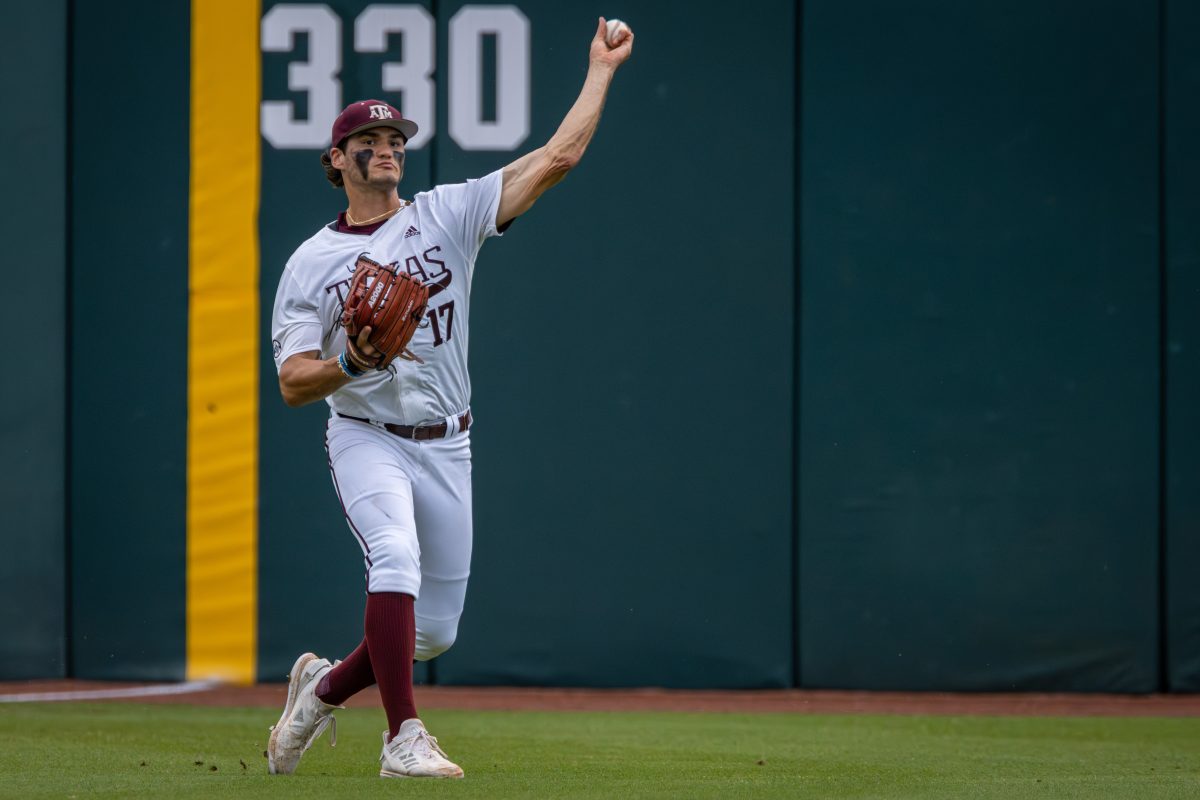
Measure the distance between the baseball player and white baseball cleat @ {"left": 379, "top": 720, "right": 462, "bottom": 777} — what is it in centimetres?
7

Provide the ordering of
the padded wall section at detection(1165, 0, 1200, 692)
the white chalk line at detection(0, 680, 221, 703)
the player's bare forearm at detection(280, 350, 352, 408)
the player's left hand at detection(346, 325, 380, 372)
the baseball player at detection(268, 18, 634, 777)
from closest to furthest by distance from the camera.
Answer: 1. the player's left hand at detection(346, 325, 380, 372)
2. the player's bare forearm at detection(280, 350, 352, 408)
3. the baseball player at detection(268, 18, 634, 777)
4. the white chalk line at detection(0, 680, 221, 703)
5. the padded wall section at detection(1165, 0, 1200, 692)

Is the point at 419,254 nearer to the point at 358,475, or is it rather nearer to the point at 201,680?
the point at 358,475

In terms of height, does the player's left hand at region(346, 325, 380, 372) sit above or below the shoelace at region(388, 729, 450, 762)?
above

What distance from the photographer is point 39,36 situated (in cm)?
661

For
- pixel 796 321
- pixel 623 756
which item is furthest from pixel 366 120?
pixel 796 321

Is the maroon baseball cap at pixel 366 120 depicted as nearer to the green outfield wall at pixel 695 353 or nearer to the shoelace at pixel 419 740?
the shoelace at pixel 419 740

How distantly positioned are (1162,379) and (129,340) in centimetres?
444

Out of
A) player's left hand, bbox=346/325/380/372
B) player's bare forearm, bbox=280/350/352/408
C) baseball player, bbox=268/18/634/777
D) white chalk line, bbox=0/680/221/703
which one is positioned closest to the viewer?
player's left hand, bbox=346/325/380/372

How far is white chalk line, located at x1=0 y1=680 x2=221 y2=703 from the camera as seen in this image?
6.20 m

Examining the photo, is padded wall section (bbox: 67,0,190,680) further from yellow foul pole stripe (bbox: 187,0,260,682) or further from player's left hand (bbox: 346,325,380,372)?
player's left hand (bbox: 346,325,380,372)

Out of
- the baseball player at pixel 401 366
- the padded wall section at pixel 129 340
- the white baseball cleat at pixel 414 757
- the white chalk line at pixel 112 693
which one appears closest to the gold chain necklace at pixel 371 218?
the baseball player at pixel 401 366

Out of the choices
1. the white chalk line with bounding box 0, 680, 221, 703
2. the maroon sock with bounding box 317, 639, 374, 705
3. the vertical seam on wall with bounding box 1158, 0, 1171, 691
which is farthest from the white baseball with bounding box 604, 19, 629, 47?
the white chalk line with bounding box 0, 680, 221, 703

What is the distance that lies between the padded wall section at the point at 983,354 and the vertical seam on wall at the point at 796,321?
0.04 metres

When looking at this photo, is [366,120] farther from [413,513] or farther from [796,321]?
[796,321]
